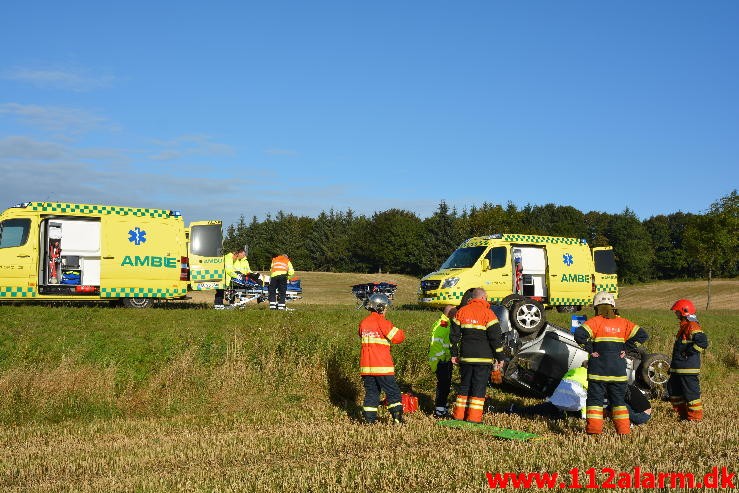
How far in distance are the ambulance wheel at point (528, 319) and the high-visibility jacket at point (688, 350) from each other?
1.99m

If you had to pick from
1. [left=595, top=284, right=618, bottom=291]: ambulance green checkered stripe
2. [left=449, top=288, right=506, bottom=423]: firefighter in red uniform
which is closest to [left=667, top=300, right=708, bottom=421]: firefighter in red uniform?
[left=449, top=288, right=506, bottom=423]: firefighter in red uniform

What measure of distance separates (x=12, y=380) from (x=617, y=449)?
8.49 metres

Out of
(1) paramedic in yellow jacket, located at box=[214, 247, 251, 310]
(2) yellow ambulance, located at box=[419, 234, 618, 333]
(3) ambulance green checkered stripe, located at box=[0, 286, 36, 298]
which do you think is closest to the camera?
(3) ambulance green checkered stripe, located at box=[0, 286, 36, 298]

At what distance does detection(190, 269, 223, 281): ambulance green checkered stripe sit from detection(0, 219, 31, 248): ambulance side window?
5.02 meters

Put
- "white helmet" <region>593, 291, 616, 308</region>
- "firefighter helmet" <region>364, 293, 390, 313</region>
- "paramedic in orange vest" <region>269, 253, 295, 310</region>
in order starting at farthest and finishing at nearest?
"paramedic in orange vest" <region>269, 253, 295, 310</region> < "firefighter helmet" <region>364, 293, 390, 313</region> < "white helmet" <region>593, 291, 616, 308</region>

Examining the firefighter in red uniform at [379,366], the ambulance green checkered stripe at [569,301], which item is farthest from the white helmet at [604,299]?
the ambulance green checkered stripe at [569,301]

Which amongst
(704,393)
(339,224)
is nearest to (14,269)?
Result: (704,393)

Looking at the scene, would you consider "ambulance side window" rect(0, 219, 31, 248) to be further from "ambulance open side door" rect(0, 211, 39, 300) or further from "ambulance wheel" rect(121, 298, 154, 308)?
"ambulance wheel" rect(121, 298, 154, 308)

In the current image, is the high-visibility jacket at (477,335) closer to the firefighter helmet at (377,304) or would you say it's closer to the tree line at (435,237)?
the firefighter helmet at (377,304)

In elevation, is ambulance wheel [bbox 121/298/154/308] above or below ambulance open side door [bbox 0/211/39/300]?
below

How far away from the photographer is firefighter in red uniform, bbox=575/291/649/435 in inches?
339

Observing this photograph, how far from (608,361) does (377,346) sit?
3017 millimetres

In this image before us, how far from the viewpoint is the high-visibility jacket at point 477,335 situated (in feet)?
30.4

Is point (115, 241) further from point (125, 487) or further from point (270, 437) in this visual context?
point (125, 487)
